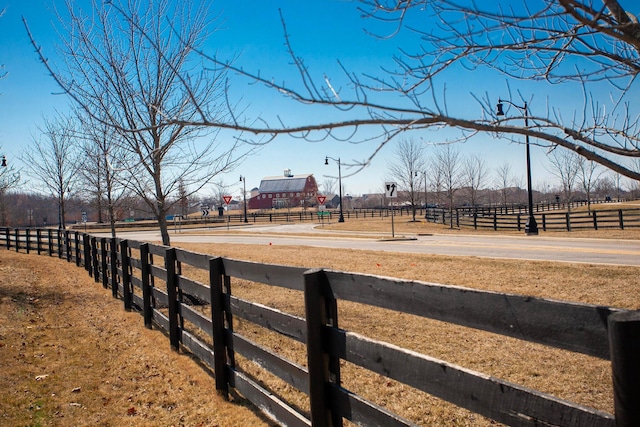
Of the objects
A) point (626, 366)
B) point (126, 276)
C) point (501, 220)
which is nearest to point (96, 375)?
point (126, 276)

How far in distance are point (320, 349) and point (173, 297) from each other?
11.6 ft

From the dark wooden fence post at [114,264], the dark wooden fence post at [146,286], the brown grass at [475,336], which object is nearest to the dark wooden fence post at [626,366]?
the brown grass at [475,336]

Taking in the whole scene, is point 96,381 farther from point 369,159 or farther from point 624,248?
point 624,248

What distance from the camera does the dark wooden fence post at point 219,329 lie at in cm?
462

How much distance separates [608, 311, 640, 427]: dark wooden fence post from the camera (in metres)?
1.52

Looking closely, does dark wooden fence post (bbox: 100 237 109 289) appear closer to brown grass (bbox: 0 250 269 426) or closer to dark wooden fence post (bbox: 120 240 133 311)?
brown grass (bbox: 0 250 269 426)

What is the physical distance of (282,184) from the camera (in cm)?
11194

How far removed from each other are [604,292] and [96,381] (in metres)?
8.25

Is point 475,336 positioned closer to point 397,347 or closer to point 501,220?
point 397,347

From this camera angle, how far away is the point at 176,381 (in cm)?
505

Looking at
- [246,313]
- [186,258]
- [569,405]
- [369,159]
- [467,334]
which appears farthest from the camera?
[467,334]

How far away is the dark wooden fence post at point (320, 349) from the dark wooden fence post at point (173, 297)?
3411 millimetres

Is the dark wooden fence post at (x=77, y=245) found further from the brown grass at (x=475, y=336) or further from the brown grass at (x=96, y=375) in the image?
the brown grass at (x=475, y=336)

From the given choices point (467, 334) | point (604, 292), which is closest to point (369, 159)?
point (467, 334)
